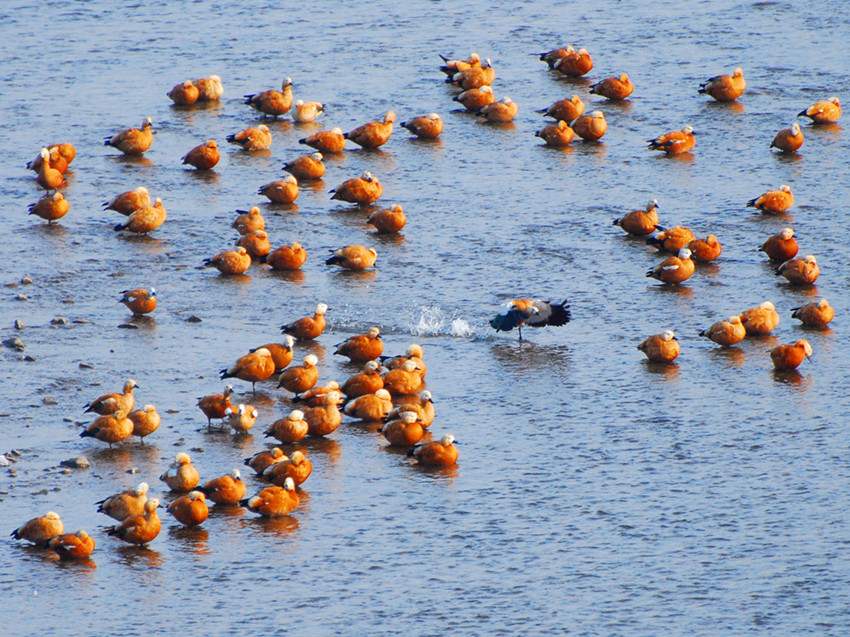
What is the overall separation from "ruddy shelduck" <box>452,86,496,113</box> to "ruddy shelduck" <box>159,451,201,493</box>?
1428cm

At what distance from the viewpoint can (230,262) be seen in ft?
61.1

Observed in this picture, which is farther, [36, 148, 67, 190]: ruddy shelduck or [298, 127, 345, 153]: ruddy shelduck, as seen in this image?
[298, 127, 345, 153]: ruddy shelduck

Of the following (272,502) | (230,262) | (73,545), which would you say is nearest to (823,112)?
(230,262)

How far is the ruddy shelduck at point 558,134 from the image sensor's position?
949 inches

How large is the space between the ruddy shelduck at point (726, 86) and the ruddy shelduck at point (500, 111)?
3512 mm

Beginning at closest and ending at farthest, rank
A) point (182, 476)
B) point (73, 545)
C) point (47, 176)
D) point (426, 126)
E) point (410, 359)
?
1. point (73, 545)
2. point (182, 476)
3. point (410, 359)
4. point (47, 176)
5. point (426, 126)

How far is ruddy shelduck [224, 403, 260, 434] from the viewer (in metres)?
14.2

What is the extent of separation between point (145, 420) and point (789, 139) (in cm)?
1308

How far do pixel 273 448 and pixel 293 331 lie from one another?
297 centimetres

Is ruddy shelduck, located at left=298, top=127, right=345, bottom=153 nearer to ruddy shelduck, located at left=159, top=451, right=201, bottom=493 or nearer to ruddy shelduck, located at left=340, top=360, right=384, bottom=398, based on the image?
ruddy shelduck, located at left=340, top=360, right=384, bottom=398

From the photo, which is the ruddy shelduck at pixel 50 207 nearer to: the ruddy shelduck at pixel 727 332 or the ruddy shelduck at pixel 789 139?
the ruddy shelduck at pixel 727 332

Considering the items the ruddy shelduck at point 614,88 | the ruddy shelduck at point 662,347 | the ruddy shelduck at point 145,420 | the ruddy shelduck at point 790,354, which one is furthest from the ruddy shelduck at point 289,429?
the ruddy shelduck at point 614,88

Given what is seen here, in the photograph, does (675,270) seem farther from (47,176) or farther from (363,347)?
(47,176)

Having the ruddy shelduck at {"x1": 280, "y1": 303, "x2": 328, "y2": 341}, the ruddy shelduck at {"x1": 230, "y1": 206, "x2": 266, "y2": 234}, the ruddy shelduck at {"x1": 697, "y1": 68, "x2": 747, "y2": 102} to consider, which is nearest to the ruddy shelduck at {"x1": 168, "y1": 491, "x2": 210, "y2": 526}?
the ruddy shelduck at {"x1": 280, "y1": 303, "x2": 328, "y2": 341}
